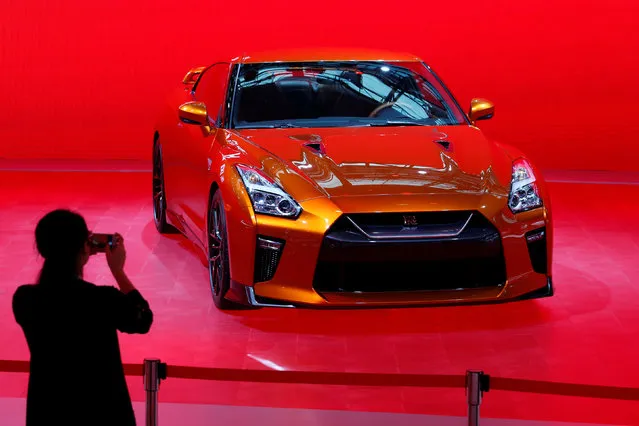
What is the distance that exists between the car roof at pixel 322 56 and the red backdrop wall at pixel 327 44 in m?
4.55

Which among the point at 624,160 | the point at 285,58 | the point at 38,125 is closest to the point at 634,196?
the point at 624,160

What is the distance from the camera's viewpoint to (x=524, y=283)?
614cm

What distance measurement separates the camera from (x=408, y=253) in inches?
233

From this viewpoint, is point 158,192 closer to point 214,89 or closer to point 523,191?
point 214,89

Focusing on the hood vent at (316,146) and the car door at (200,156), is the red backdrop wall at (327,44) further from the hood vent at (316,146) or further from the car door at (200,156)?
the hood vent at (316,146)

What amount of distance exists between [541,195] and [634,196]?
437 cm

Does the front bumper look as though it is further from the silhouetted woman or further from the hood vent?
the silhouetted woman

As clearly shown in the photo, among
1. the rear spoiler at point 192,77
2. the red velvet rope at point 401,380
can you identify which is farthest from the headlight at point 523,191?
the rear spoiler at point 192,77

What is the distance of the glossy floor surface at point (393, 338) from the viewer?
5.39 metres

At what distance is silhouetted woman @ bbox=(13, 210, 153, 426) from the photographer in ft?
11.4

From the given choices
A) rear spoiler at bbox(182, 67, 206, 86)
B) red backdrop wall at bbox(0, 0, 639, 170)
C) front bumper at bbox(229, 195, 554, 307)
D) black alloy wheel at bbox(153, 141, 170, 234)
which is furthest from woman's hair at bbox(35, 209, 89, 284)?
red backdrop wall at bbox(0, 0, 639, 170)

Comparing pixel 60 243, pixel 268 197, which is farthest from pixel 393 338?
pixel 60 243

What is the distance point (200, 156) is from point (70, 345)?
3631 mm

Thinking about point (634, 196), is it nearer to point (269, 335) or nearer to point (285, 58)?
point (285, 58)
